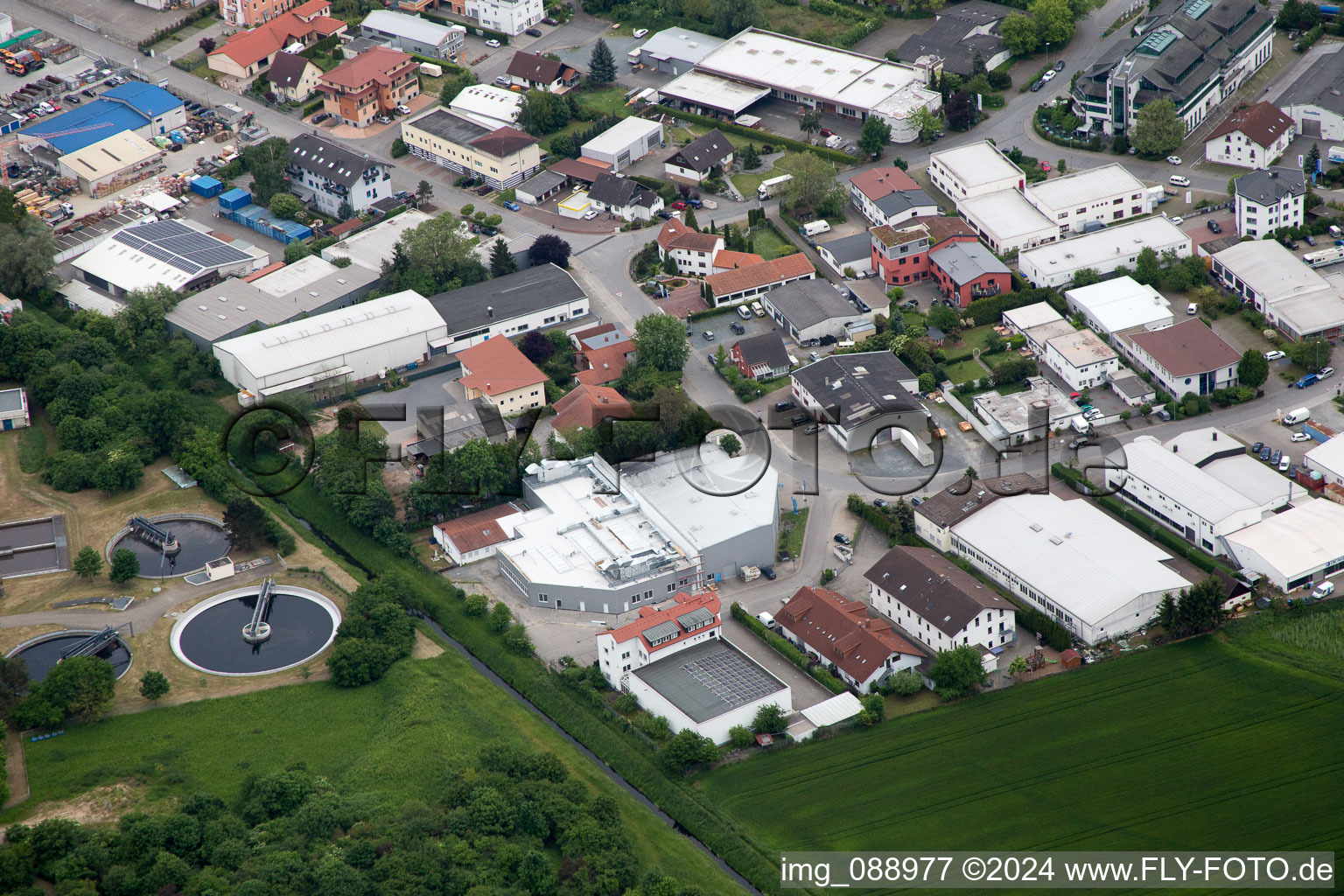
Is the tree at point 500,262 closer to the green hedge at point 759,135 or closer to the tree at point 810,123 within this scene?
the green hedge at point 759,135

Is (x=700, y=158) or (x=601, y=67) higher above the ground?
(x=601, y=67)

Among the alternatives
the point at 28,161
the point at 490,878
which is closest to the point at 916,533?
the point at 490,878

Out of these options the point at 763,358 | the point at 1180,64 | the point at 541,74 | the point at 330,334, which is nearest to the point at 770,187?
the point at 763,358

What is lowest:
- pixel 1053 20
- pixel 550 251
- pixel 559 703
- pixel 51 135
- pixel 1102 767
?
pixel 559 703

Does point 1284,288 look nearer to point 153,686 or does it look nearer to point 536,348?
point 536,348

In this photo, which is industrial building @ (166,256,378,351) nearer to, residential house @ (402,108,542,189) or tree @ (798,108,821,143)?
residential house @ (402,108,542,189)

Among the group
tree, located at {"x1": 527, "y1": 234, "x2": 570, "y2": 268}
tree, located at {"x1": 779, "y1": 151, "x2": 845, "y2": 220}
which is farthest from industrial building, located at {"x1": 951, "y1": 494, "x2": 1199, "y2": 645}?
tree, located at {"x1": 527, "y1": 234, "x2": 570, "y2": 268}

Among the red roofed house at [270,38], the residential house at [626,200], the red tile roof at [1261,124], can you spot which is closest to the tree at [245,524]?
the residential house at [626,200]

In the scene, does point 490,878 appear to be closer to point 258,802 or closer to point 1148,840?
point 258,802
